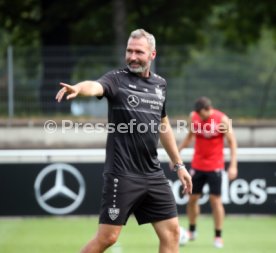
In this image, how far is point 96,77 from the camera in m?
18.7

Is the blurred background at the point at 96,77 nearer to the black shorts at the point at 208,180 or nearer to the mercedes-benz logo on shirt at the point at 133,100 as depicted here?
the black shorts at the point at 208,180

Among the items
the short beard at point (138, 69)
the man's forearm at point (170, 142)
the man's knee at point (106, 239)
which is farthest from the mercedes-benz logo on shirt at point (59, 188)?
the short beard at point (138, 69)

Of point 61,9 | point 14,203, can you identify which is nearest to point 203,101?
point 14,203

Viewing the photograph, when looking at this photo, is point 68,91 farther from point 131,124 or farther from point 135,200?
point 135,200

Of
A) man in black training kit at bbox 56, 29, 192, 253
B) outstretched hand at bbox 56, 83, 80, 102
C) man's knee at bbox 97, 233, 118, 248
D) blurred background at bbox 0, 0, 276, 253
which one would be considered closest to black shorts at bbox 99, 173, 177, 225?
man in black training kit at bbox 56, 29, 192, 253

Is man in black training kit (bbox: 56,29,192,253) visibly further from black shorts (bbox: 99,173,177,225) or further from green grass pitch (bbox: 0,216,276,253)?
green grass pitch (bbox: 0,216,276,253)

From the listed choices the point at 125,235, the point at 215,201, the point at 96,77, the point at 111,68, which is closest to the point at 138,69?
the point at 215,201

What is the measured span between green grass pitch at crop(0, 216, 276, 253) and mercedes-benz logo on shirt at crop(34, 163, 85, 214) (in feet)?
0.73

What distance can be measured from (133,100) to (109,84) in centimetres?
27

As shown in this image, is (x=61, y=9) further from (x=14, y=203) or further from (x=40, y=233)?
(x=40, y=233)

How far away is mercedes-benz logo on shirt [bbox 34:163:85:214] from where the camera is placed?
47.2ft

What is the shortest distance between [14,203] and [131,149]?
7.68m

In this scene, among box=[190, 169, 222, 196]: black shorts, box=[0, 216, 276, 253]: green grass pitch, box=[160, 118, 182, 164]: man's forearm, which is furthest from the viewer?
box=[190, 169, 222, 196]: black shorts

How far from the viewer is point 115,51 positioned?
1864 cm
